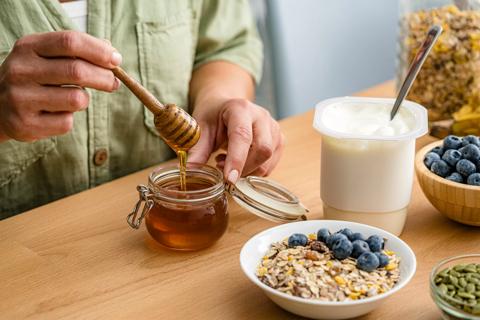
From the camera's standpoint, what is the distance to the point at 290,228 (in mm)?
1161

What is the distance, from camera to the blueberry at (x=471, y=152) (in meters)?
1.25

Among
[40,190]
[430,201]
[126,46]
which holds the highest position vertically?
[126,46]

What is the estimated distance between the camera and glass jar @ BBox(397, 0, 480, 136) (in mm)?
1631

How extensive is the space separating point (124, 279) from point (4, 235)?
27 cm

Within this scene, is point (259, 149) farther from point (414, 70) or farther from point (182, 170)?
point (414, 70)

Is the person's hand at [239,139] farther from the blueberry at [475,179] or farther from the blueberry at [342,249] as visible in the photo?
the blueberry at [475,179]

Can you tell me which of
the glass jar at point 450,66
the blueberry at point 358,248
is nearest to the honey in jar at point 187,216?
the blueberry at point 358,248

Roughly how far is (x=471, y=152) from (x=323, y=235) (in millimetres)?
319

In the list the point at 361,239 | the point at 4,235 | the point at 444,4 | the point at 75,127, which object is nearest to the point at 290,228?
the point at 361,239

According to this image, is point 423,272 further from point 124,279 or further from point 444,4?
point 444,4

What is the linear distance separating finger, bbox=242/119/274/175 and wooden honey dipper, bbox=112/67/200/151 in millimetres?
176

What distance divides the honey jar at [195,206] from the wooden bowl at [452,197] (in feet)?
0.70

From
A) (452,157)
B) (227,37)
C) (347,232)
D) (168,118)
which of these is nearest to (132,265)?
(168,118)

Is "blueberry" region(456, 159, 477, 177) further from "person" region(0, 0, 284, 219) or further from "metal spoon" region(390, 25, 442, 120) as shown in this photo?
"person" region(0, 0, 284, 219)
